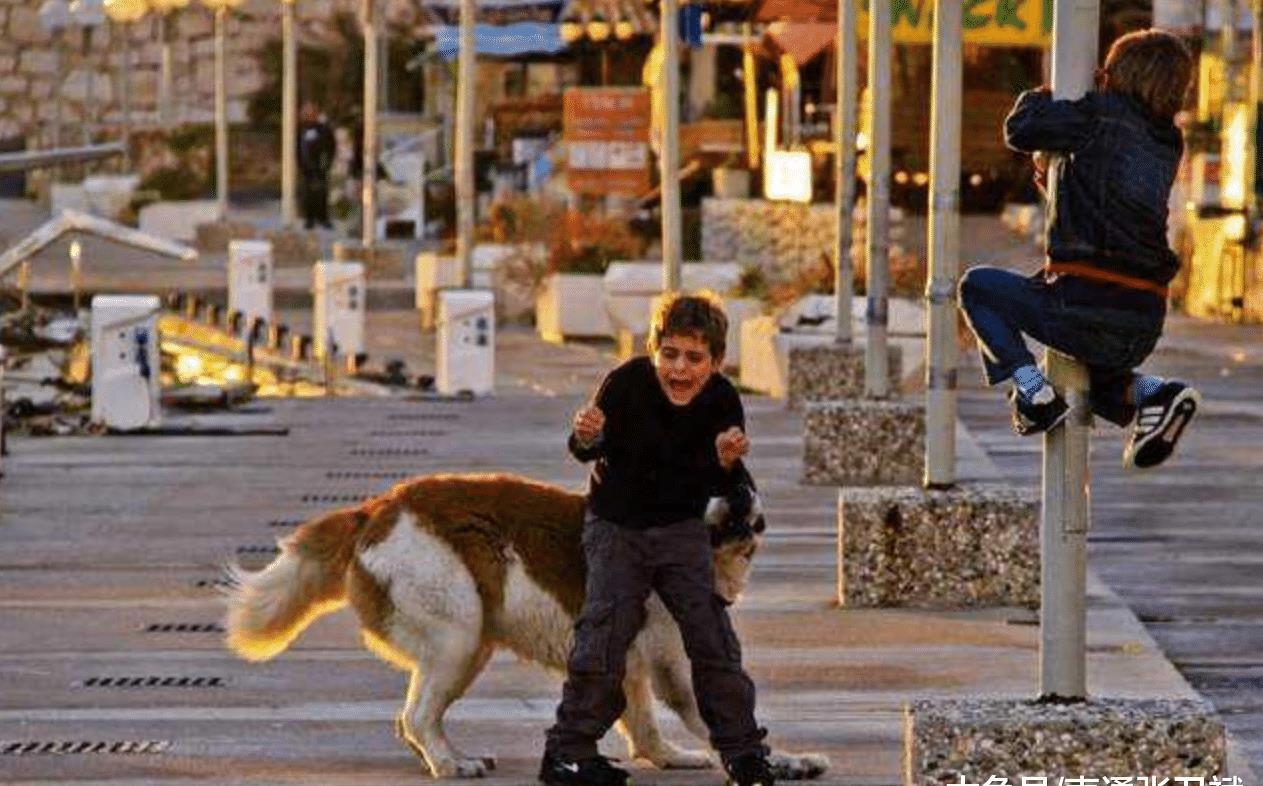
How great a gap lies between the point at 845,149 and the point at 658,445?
13.0m

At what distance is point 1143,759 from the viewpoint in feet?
36.3

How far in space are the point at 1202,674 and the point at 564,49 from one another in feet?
146

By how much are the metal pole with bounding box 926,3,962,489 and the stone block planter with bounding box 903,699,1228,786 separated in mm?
6927

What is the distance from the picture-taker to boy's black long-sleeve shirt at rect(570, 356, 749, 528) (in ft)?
42.1

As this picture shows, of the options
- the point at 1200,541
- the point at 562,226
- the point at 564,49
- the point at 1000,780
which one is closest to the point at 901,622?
the point at 1200,541

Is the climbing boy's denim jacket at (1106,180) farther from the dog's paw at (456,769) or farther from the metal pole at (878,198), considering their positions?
the metal pole at (878,198)

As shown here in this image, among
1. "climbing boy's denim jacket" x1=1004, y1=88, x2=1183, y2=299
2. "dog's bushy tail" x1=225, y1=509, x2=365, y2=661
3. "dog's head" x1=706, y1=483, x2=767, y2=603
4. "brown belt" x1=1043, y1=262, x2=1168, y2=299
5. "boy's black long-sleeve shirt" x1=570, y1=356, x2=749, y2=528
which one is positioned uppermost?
"climbing boy's denim jacket" x1=1004, y1=88, x2=1183, y2=299

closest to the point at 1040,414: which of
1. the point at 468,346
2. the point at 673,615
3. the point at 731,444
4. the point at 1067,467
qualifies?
the point at 1067,467

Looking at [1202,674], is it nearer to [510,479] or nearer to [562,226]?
[510,479]

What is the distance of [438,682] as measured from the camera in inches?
533

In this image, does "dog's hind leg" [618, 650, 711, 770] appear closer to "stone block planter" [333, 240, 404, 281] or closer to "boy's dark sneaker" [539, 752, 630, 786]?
"boy's dark sneaker" [539, 752, 630, 786]

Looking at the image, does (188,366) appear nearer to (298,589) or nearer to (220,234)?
(220,234)

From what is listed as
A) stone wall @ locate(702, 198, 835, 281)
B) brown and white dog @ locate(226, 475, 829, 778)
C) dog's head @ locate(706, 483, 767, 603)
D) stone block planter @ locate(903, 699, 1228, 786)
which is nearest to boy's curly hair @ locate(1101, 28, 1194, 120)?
stone block planter @ locate(903, 699, 1228, 786)

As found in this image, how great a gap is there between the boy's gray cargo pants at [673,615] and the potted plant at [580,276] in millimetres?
29874
